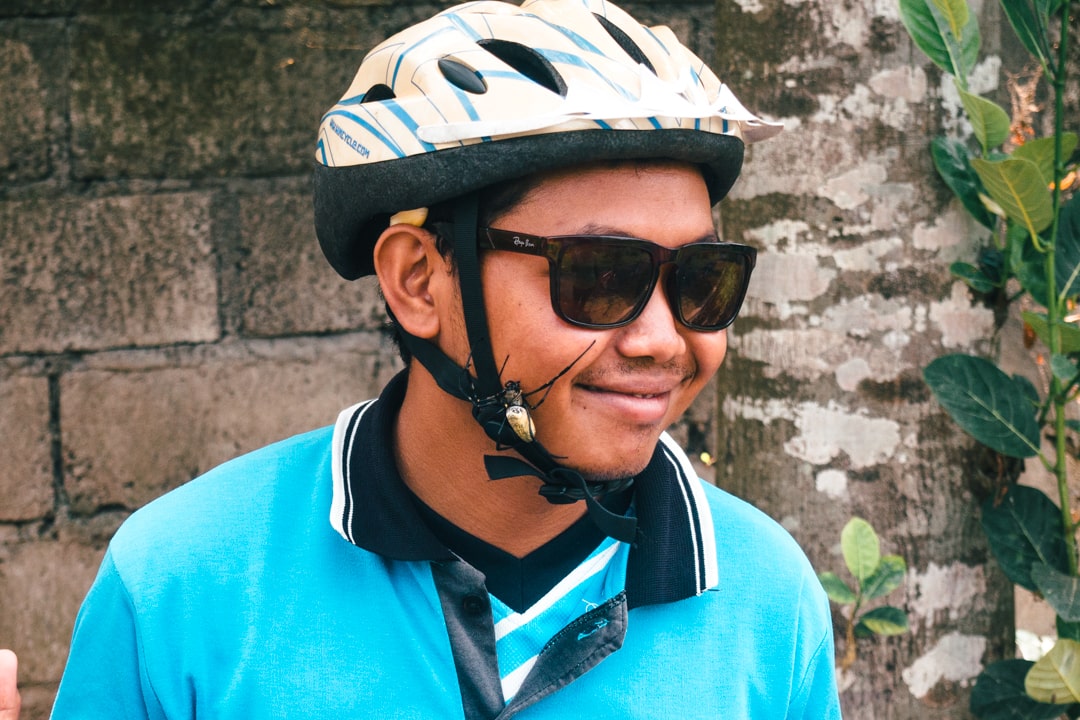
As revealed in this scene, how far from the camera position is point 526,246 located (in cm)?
152

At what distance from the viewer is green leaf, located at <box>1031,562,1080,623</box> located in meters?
2.13

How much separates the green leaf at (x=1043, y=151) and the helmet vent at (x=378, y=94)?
1.25 m

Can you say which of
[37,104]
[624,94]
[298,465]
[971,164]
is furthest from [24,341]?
[971,164]

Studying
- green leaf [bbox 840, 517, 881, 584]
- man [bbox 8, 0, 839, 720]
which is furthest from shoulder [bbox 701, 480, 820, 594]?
green leaf [bbox 840, 517, 881, 584]

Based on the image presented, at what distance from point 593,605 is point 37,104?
2.56 meters

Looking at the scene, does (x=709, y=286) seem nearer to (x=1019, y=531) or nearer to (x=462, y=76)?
(x=462, y=76)

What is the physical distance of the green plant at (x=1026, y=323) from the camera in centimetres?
204

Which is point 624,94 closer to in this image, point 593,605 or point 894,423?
point 593,605

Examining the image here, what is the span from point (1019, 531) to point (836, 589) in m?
0.40

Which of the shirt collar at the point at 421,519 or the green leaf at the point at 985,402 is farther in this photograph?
the green leaf at the point at 985,402

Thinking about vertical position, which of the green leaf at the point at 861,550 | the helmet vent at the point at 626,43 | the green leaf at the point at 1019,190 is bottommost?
the green leaf at the point at 861,550

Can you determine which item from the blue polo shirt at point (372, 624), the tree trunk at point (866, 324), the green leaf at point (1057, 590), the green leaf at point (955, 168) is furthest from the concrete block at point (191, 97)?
the green leaf at point (1057, 590)

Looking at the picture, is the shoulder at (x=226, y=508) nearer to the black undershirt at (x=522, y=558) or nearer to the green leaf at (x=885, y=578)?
the black undershirt at (x=522, y=558)

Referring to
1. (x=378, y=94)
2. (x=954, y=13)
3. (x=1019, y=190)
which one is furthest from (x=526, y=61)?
(x=1019, y=190)
